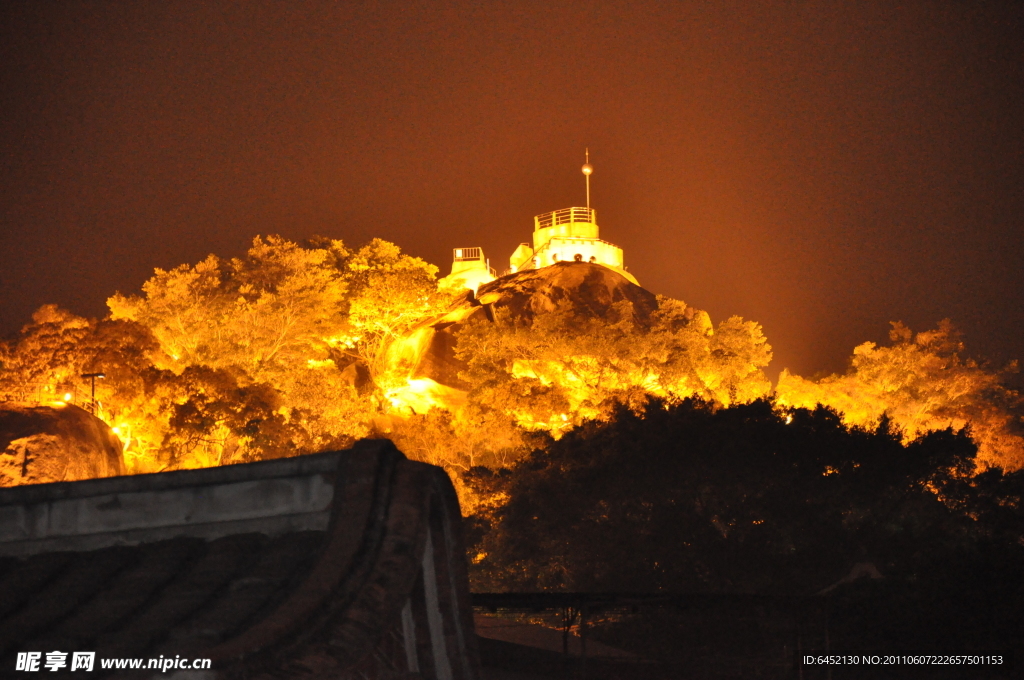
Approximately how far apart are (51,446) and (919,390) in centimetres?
4027

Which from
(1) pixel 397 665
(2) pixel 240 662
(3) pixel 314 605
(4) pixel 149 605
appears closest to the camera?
(2) pixel 240 662

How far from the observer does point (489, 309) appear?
5125 centimetres

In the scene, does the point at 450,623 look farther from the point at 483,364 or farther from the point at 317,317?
the point at 317,317

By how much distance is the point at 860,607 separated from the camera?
15359mm

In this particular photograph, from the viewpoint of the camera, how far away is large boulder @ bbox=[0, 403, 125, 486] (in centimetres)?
2673

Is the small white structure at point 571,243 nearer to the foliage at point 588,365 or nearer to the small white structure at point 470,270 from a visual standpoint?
the small white structure at point 470,270

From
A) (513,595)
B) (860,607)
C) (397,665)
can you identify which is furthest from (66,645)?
(860,607)

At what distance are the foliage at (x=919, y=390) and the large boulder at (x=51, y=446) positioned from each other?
3092 cm

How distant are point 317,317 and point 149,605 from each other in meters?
45.6

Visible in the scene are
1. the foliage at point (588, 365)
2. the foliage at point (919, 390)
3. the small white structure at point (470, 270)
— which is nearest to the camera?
the foliage at point (588, 365)

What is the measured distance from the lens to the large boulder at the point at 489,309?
48.3 meters

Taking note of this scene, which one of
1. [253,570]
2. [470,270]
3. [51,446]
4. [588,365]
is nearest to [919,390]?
[588,365]

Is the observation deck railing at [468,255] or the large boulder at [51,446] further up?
the observation deck railing at [468,255]

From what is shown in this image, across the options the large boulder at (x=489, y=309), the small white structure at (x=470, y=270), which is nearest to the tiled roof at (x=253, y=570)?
the large boulder at (x=489, y=309)
